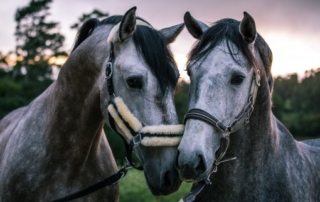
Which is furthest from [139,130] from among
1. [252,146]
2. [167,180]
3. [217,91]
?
[252,146]

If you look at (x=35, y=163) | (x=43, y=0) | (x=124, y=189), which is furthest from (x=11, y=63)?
(x=35, y=163)

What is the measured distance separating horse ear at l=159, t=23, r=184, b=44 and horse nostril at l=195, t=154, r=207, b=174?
3.63 feet

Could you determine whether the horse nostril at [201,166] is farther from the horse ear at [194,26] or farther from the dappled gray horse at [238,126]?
the horse ear at [194,26]

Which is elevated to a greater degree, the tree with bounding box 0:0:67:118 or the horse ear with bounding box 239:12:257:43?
the horse ear with bounding box 239:12:257:43

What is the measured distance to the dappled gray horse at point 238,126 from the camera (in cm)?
432

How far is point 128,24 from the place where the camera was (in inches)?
181

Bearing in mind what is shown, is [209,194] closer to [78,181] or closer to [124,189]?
[78,181]

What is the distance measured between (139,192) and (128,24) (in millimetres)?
8151

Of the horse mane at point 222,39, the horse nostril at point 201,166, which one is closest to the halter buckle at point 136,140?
the horse nostril at point 201,166

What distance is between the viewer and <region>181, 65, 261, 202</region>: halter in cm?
429

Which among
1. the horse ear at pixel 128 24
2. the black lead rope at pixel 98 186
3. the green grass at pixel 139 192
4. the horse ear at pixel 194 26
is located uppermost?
the horse ear at pixel 128 24

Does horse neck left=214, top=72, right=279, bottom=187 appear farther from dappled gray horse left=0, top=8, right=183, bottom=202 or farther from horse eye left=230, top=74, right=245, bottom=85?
dappled gray horse left=0, top=8, right=183, bottom=202

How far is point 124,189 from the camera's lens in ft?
42.2

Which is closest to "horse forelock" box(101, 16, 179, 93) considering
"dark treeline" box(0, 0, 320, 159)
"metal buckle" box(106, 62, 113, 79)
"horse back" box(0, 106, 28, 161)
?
"metal buckle" box(106, 62, 113, 79)
